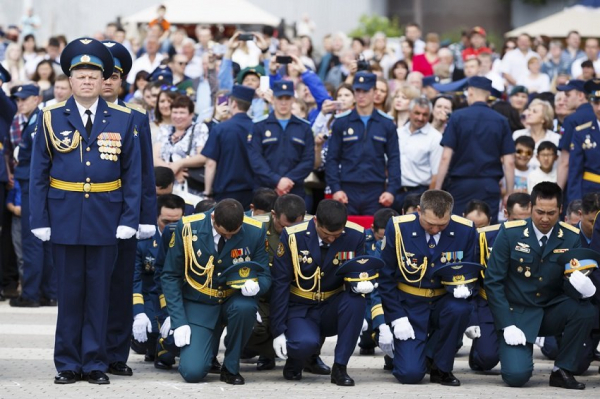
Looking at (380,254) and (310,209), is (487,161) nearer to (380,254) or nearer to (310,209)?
(310,209)

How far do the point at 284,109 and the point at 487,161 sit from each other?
210 cm

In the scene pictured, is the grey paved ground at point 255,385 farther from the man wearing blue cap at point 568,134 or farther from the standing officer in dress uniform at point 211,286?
the man wearing blue cap at point 568,134

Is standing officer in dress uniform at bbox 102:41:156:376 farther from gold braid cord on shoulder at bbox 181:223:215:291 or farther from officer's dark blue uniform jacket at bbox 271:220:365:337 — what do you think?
officer's dark blue uniform jacket at bbox 271:220:365:337

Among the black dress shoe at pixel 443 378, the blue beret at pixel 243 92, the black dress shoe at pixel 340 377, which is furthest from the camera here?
the blue beret at pixel 243 92

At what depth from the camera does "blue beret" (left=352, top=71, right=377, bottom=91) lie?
40.6ft

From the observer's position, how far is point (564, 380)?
869cm

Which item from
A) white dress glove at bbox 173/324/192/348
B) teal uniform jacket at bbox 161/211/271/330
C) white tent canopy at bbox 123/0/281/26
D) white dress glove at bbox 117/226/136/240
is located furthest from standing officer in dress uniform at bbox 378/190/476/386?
white tent canopy at bbox 123/0/281/26

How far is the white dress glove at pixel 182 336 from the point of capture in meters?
8.60

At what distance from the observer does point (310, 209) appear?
13359 millimetres

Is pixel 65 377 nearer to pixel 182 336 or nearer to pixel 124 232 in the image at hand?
pixel 182 336

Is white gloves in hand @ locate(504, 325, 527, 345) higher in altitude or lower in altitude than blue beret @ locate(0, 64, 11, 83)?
lower

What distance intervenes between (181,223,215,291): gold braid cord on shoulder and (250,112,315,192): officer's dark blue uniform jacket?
357 cm

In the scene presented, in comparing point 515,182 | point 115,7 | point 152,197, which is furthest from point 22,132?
point 115,7

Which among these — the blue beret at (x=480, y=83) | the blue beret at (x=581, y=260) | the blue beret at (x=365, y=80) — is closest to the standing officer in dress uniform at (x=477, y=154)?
the blue beret at (x=480, y=83)
